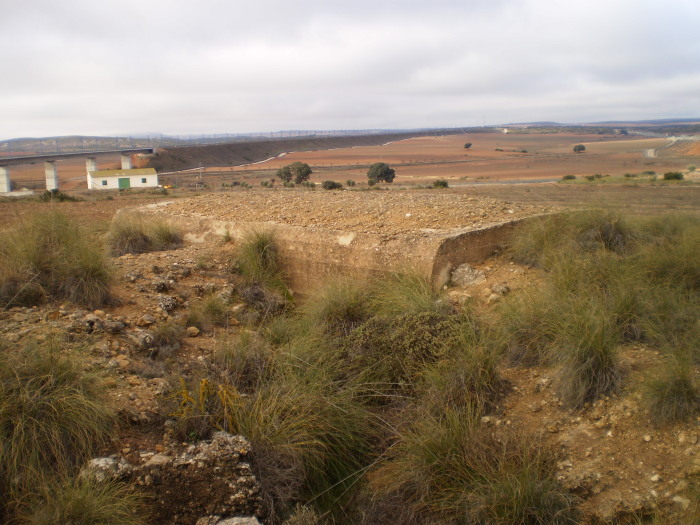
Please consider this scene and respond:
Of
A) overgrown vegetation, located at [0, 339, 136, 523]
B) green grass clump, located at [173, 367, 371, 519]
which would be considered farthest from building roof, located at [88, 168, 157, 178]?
green grass clump, located at [173, 367, 371, 519]

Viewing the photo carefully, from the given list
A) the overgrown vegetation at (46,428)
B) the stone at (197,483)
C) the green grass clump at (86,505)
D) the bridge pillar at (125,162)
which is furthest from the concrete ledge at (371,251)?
the bridge pillar at (125,162)

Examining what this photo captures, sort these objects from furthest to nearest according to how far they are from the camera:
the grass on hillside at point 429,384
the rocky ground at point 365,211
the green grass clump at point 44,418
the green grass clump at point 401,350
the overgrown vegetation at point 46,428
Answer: the rocky ground at point 365,211 < the green grass clump at point 401,350 < the grass on hillside at point 429,384 < the green grass clump at point 44,418 < the overgrown vegetation at point 46,428

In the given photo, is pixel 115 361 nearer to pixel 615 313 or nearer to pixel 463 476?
pixel 463 476

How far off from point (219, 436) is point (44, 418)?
108cm

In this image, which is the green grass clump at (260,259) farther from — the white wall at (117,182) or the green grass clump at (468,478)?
the white wall at (117,182)

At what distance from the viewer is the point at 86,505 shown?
9.47 feet

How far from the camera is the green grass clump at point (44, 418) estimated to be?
3.12 metres

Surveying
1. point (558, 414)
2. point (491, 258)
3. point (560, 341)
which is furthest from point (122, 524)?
point (491, 258)

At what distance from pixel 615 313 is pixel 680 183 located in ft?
54.0

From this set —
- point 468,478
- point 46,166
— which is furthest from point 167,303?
point 46,166

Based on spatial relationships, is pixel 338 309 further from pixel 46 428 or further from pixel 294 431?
pixel 46 428

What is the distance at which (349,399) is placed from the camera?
427 cm

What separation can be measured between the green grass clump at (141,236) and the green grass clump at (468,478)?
5.93 metres

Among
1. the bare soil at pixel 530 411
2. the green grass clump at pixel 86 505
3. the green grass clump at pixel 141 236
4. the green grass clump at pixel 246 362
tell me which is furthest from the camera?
the green grass clump at pixel 141 236
